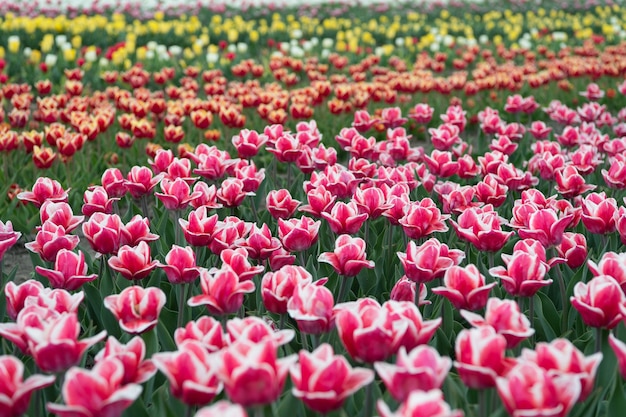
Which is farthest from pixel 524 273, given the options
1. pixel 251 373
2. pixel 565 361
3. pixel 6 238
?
pixel 6 238

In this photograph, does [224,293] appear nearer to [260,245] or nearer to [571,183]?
[260,245]

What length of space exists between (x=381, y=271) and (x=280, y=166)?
346 cm

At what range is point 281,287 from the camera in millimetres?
2039

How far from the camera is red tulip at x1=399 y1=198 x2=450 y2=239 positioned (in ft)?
8.72

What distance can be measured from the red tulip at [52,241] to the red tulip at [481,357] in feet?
4.96

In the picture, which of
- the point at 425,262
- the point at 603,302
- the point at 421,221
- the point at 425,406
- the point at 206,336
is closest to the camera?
the point at 425,406

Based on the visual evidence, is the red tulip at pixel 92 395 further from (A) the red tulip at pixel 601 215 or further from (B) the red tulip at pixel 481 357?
(A) the red tulip at pixel 601 215

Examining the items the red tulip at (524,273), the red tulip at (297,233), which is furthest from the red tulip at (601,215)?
the red tulip at (297,233)

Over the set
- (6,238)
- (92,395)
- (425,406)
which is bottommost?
(6,238)

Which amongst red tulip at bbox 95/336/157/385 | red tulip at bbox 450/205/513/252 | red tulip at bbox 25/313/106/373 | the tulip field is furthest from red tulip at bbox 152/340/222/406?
red tulip at bbox 450/205/513/252

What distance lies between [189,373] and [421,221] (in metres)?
1.38

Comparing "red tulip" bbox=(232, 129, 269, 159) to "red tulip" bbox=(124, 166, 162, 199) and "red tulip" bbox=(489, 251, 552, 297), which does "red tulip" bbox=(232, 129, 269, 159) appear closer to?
"red tulip" bbox=(124, 166, 162, 199)

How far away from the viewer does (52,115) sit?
5402mm

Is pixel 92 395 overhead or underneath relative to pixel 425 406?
underneath
